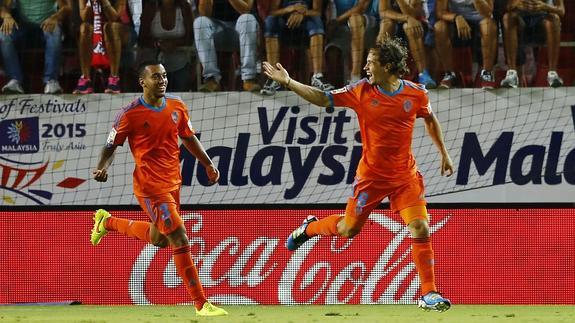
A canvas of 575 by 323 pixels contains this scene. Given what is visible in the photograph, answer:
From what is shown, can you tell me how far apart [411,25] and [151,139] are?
3895 mm

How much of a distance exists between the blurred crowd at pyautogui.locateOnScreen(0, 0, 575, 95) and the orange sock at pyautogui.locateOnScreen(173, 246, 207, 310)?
3.32 m

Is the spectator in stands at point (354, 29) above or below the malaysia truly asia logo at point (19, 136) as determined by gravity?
above

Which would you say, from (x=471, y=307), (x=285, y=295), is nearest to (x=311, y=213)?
(x=285, y=295)

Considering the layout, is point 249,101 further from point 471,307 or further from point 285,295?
point 471,307

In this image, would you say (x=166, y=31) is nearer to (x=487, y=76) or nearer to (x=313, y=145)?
(x=313, y=145)

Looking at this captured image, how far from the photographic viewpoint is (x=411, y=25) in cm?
1199

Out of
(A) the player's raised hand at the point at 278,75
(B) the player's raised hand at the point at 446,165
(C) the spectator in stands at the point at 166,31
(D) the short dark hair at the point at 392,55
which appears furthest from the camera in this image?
(C) the spectator in stands at the point at 166,31

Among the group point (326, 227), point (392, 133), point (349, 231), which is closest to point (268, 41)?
point (326, 227)

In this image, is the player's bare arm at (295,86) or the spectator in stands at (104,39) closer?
the player's bare arm at (295,86)

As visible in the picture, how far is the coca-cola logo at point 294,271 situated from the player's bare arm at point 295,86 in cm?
309

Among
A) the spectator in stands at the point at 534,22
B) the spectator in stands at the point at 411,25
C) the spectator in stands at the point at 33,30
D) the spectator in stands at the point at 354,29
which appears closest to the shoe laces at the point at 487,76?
the spectator in stands at the point at 534,22

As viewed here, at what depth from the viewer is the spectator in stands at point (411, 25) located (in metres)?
12.0

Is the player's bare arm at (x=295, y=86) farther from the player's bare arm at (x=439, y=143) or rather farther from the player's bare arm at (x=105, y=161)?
the player's bare arm at (x=105, y=161)

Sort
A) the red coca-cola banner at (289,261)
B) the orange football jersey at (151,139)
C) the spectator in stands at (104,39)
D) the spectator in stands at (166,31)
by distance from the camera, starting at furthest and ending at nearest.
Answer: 1. the spectator in stands at (166,31)
2. the spectator in stands at (104,39)
3. the red coca-cola banner at (289,261)
4. the orange football jersey at (151,139)
